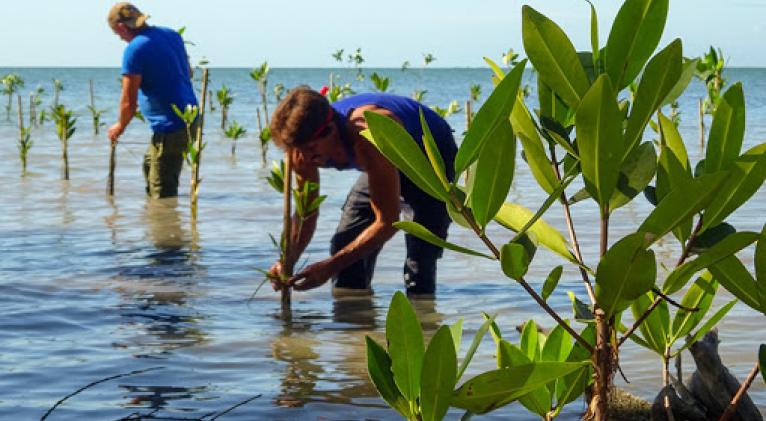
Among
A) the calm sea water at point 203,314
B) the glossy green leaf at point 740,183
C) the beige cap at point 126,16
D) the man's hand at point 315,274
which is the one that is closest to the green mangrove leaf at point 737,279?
the glossy green leaf at point 740,183

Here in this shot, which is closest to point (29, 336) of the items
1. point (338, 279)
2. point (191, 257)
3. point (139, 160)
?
point (338, 279)

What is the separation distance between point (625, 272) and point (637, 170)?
0.62ft

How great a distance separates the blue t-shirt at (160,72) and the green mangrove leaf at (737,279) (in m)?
7.61

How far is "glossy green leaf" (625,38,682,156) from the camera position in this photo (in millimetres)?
1471

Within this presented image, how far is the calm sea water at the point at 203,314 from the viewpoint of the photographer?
4.32m

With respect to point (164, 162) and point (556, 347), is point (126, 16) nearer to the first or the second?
point (164, 162)

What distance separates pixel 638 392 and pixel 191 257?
4216mm

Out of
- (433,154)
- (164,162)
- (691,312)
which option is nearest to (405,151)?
(433,154)

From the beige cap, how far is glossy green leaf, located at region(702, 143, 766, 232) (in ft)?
25.7

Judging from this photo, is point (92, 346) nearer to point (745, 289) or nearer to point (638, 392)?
point (638, 392)

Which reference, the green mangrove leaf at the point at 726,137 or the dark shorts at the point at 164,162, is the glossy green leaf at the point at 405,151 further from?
the dark shorts at the point at 164,162

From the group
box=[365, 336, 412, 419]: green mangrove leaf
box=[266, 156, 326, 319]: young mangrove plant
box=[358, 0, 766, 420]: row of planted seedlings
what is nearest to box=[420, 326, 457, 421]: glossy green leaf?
box=[358, 0, 766, 420]: row of planted seedlings

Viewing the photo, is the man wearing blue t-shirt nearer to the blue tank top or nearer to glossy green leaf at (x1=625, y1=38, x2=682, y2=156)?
the blue tank top

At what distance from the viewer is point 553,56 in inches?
60.5
